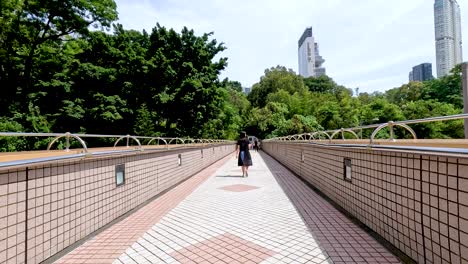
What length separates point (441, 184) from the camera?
8.77 feet

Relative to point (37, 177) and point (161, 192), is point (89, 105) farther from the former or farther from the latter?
point (37, 177)

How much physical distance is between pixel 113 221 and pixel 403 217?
4.26m

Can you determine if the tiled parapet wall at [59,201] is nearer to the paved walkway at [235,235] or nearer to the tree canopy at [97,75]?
the paved walkway at [235,235]

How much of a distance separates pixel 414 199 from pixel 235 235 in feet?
7.62

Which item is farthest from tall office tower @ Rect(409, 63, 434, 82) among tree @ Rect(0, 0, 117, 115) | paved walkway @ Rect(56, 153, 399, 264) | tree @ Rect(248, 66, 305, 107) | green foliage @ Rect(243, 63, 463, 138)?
paved walkway @ Rect(56, 153, 399, 264)

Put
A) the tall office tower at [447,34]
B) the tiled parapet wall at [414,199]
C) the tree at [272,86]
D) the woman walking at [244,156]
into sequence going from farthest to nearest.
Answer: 1. the tall office tower at [447,34]
2. the tree at [272,86]
3. the woman walking at [244,156]
4. the tiled parapet wall at [414,199]

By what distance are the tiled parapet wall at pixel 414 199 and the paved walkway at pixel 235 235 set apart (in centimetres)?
30

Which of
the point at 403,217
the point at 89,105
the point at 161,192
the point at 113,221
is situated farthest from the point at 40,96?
the point at 403,217

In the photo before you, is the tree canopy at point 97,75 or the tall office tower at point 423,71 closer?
the tree canopy at point 97,75

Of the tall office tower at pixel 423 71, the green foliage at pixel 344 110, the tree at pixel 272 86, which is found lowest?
the green foliage at pixel 344 110

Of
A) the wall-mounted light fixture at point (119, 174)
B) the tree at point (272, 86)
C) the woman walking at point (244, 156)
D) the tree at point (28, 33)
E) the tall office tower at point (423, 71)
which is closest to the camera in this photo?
the wall-mounted light fixture at point (119, 174)

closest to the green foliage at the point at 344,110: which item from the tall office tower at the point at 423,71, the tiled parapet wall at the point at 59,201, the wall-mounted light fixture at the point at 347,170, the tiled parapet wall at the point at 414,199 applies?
the wall-mounted light fixture at the point at 347,170

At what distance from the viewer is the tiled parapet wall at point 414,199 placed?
97.2 inches

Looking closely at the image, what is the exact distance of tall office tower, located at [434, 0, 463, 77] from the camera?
335ft
